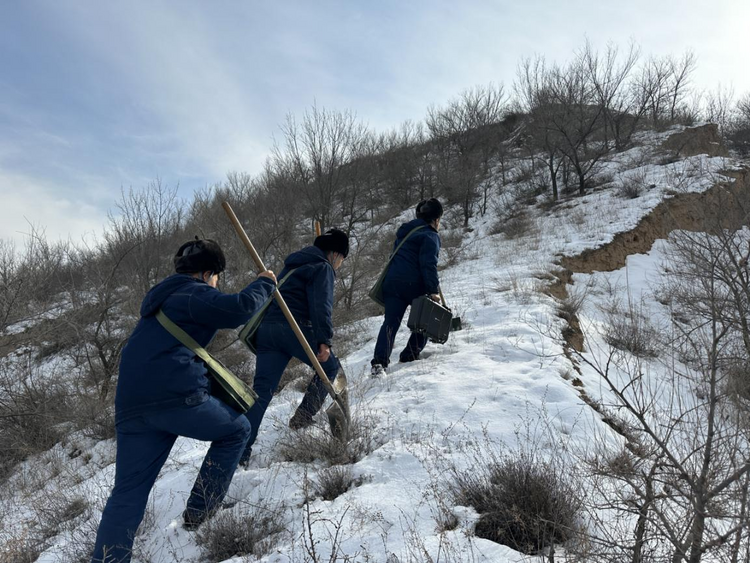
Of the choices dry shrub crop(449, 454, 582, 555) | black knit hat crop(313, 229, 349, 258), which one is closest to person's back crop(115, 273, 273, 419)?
black knit hat crop(313, 229, 349, 258)

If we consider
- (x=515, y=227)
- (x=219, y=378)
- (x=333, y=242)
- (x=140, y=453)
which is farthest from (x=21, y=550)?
(x=515, y=227)

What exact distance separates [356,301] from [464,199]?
11698 millimetres

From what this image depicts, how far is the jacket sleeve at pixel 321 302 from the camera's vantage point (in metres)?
3.39

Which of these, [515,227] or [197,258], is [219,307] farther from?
[515,227]

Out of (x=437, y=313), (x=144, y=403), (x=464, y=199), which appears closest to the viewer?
(x=144, y=403)

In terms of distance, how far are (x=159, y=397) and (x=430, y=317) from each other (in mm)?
3004

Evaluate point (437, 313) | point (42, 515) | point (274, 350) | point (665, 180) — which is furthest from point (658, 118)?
point (42, 515)

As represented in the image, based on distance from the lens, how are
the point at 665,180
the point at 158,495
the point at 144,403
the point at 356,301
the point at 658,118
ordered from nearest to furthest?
the point at 144,403
the point at 158,495
the point at 356,301
the point at 665,180
the point at 658,118

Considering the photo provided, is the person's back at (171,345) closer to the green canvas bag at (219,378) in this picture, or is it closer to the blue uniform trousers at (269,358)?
the green canvas bag at (219,378)

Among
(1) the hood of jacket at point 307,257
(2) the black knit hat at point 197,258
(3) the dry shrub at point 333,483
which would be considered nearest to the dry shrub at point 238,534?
(3) the dry shrub at point 333,483

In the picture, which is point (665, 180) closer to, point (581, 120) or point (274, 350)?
point (581, 120)

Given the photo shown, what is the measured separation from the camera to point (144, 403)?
2.28m

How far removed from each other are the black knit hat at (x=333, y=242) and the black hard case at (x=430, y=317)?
1.36m

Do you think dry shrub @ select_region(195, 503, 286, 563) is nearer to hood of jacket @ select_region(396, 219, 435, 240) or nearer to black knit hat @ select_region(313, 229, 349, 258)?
black knit hat @ select_region(313, 229, 349, 258)
